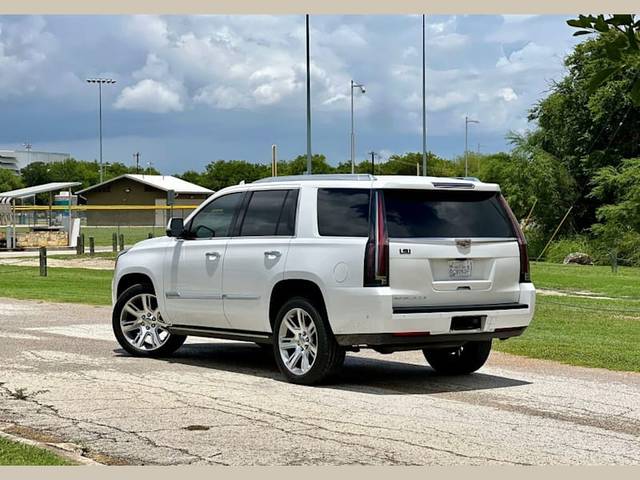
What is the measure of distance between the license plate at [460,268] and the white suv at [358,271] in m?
0.01

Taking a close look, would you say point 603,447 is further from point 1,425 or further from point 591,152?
point 591,152

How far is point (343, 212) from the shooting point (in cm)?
1027

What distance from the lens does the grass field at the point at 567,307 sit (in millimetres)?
13030

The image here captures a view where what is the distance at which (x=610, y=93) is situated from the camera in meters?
54.0

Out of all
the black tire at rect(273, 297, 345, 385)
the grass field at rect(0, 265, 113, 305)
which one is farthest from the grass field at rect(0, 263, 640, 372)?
the black tire at rect(273, 297, 345, 385)

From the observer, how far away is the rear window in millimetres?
10070

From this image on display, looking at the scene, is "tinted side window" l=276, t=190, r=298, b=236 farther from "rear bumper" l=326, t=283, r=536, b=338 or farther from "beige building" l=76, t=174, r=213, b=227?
"beige building" l=76, t=174, r=213, b=227

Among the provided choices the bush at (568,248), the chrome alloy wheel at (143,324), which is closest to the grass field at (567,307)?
the chrome alloy wheel at (143,324)

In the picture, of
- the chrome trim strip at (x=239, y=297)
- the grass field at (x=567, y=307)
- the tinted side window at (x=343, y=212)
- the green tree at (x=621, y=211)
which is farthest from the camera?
the green tree at (x=621, y=211)

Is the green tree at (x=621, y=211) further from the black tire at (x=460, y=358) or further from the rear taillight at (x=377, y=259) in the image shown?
the rear taillight at (x=377, y=259)

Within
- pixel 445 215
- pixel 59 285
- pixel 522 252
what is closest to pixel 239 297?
pixel 445 215

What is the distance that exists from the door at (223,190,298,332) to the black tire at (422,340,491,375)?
1.80 meters

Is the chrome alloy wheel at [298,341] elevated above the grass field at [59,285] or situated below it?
above

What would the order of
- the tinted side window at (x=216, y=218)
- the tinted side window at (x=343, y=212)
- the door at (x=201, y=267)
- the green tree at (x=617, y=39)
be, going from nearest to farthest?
the green tree at (x=617, y=39), the tinted side window at (x=343, y=212), the door at (x=201, y=267), the tinted side window at (x=216, y=218)
